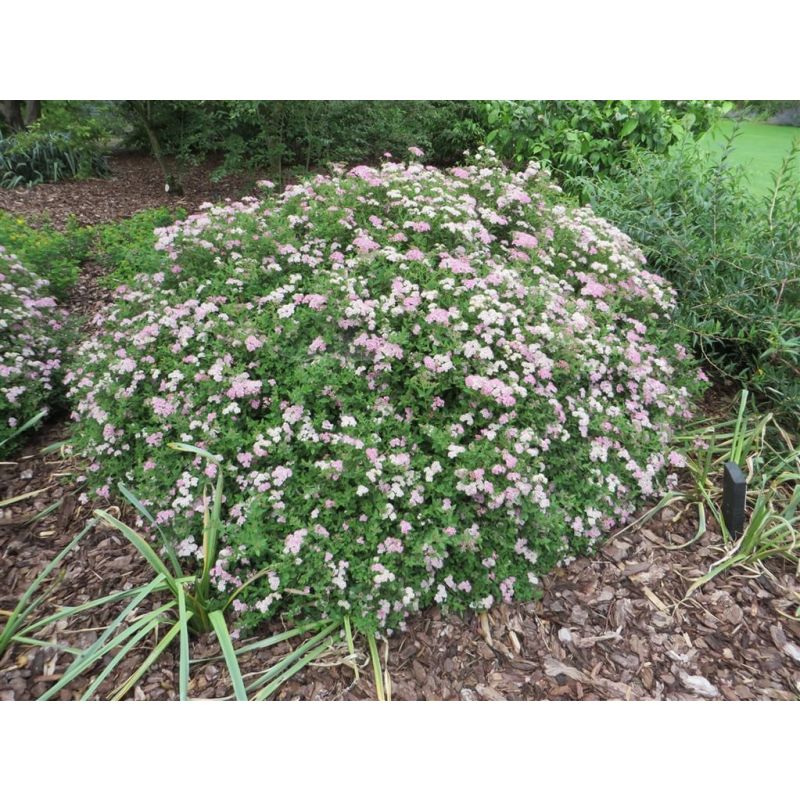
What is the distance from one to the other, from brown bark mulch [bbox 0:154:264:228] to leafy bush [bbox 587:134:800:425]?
150 inches

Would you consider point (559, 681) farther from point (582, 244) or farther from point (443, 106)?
point (443, 106)

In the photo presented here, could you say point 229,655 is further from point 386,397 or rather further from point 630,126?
point 630,126

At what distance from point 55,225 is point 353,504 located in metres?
4.54

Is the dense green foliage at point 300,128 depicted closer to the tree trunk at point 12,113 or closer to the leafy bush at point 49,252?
the leafy bush at point 49,252

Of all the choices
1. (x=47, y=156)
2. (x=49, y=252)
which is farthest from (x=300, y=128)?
(x=47, y=156)

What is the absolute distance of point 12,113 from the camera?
24.5ft

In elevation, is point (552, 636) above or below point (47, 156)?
below

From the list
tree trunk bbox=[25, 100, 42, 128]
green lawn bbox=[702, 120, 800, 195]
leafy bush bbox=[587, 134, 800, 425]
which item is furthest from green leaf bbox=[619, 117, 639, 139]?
tree trunk bbox=[25, 100, 42, 128]

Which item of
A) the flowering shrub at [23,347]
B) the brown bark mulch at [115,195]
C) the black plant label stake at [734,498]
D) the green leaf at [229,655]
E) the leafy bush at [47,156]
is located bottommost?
the green leaf at [229,655]

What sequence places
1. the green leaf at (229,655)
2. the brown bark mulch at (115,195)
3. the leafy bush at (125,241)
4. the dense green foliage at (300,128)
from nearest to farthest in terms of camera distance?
the green leaf at (229,655) < the leafy bush at (125,241) < the dense green foliage at (300,128) < the brown bark mulch at (115,195)

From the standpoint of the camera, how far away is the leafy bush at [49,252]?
380 centimetres

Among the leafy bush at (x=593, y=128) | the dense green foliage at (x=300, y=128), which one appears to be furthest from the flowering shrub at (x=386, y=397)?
the dense green foliage at (x=300, y=128)

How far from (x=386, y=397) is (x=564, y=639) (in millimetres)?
1067

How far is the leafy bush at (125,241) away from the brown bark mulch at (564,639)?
74.8 inches
